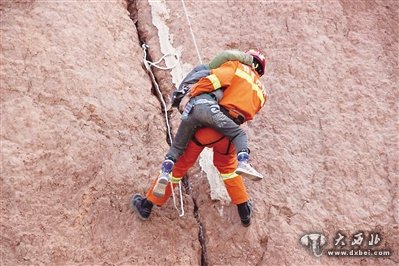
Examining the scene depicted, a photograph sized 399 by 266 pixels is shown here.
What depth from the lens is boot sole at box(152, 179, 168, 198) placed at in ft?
17.0

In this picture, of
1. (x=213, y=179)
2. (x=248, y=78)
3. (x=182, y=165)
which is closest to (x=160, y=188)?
(x=182, y=165)

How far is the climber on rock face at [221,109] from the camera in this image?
16.6 ft

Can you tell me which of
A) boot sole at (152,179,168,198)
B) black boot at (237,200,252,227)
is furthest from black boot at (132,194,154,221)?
black boot at (237,200,252,227)

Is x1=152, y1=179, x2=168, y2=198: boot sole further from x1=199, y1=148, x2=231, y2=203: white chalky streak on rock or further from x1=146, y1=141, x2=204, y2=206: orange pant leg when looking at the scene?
x1=199, y1=148, x2=231, y2=203: white chalky streak on rock

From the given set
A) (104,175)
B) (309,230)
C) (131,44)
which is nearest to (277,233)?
(309,230)

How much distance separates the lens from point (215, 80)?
509 centimetres

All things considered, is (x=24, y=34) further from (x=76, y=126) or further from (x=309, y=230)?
(x=309, y=230)

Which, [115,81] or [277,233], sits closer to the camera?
[277,233]

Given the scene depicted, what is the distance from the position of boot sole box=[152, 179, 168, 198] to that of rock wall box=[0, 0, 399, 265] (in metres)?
0.48

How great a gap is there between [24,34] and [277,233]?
3564mm

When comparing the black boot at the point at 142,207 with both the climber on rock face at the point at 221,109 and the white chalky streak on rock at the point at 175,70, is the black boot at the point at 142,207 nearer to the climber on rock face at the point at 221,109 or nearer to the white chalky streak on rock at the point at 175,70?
the climber on rock face at the point at 221,109

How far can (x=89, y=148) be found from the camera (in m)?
5.81

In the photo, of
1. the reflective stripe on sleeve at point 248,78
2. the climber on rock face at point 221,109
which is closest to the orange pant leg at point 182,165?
the climber on rock face at point 221,109

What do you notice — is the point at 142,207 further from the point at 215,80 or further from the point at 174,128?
the point at 215,80
